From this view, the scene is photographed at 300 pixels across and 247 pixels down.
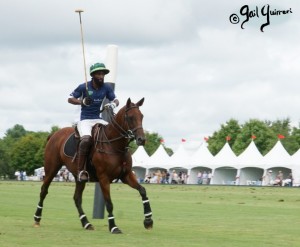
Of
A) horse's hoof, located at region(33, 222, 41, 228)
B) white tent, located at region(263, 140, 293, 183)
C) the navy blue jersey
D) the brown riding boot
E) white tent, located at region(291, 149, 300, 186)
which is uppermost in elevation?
white tent, located at region(263, 140, 293, 183)

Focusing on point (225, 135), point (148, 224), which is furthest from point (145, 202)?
point (225, 135)

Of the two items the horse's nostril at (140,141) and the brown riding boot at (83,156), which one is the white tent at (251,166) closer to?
the brown riding boot at (83,156)

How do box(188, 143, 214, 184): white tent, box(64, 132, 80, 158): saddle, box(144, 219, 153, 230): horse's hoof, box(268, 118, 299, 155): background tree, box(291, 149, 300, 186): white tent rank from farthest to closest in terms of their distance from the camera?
box(268, 118, 299, 155): background tree
box(188, 143, 214, 184): white tent
box(291, 149, 300, 186): white tent
box(64, 132, 80, 158): saddle
box(144, 219, 153, 230): horse's hoof

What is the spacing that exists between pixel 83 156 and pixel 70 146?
32.2 inches

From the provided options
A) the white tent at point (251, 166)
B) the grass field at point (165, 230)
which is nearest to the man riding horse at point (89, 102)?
the grass field at point (165, 230)

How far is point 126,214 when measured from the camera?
2047cm

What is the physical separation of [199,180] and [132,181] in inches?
2320

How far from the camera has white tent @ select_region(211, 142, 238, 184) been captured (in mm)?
72062

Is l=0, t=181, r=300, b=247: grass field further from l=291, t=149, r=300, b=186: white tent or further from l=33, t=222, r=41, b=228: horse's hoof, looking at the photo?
l=291, t=149, r=300, b=186: white tent

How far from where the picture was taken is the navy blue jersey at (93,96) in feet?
51.0

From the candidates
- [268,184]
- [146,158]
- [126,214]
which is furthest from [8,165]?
[126,214]

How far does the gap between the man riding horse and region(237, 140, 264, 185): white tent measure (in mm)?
53239

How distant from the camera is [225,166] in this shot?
7212 cm

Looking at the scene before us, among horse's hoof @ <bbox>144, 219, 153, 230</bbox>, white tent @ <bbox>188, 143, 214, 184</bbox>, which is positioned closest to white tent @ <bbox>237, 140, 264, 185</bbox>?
white tent @ <bbox>188, 143, 214, 184</bbox>
